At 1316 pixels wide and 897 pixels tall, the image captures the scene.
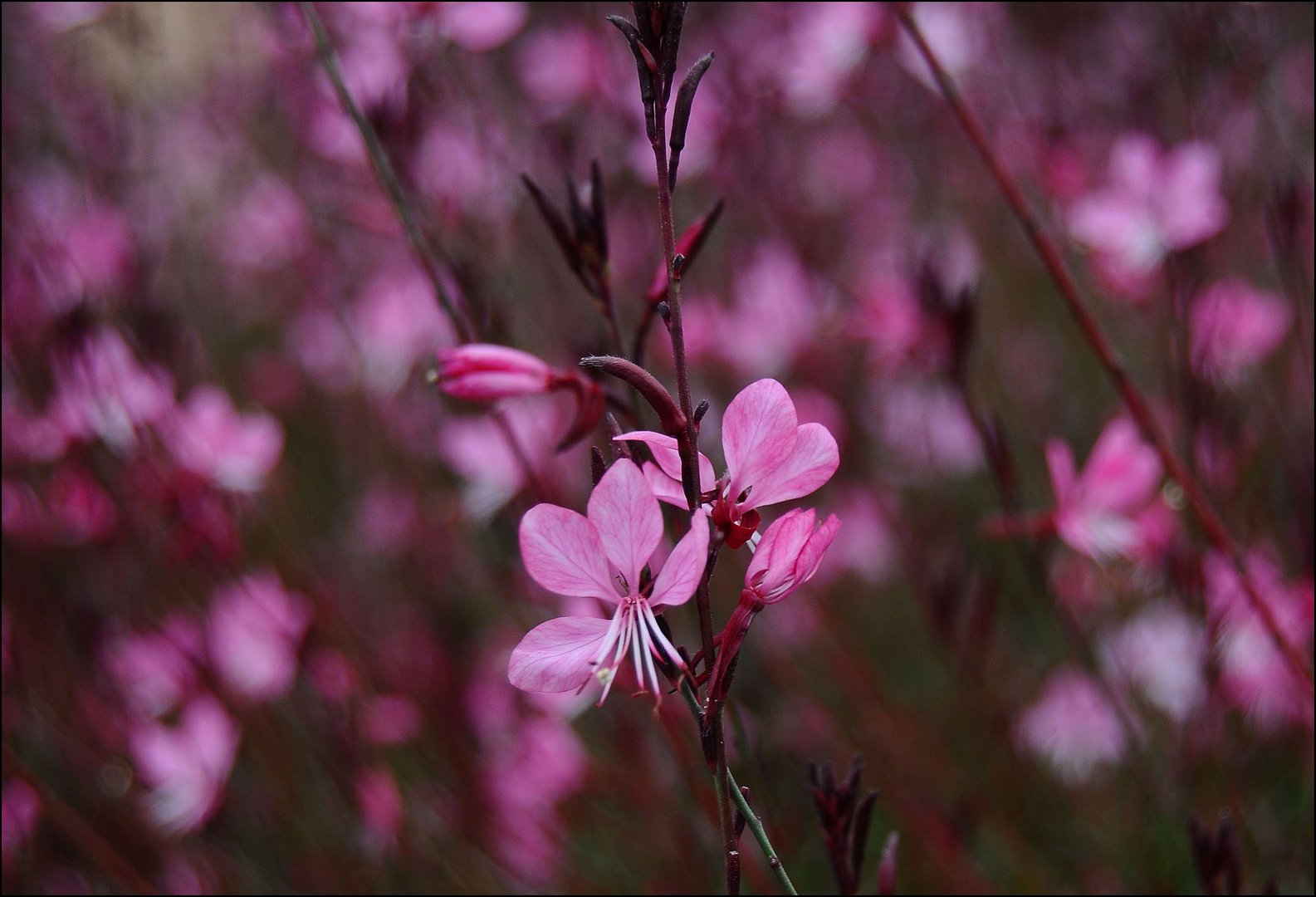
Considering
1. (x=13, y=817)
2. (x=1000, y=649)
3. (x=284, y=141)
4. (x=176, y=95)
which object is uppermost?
(x=176, y=95)

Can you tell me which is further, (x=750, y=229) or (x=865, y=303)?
(x=750, y=229)

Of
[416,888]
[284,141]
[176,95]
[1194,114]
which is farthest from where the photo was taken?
[176,95]

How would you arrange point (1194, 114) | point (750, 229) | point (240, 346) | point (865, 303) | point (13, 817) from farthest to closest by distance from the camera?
point (240, 346), point (750, 229), point (865, 303), point (13, 817), point (1194, 114)

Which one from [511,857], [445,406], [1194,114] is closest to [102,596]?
[445,406]

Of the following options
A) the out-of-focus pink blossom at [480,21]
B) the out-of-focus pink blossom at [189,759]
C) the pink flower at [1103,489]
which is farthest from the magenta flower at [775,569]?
the out-of-focus pink blossom at [189,759]

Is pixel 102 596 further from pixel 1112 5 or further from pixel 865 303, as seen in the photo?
pixel 1112 5

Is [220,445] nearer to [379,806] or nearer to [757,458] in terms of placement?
[379,806]
